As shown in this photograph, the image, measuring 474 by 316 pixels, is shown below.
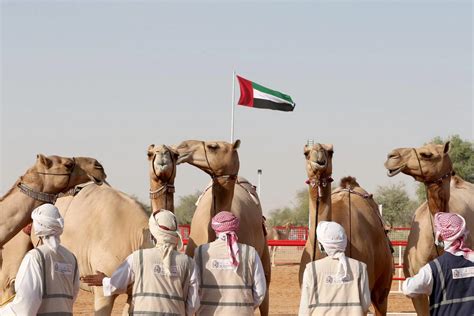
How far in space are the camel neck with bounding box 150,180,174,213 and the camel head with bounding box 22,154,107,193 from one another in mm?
887

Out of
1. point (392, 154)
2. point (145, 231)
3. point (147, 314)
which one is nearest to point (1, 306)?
point (147, 314)

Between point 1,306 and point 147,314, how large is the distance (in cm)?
A: 120

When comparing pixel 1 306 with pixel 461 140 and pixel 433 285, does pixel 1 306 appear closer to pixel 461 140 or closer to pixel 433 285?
pixel 433 285

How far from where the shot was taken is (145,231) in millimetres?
10672

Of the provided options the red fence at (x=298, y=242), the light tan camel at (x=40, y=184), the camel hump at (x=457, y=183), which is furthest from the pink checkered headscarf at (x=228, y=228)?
the red fence at (x=298, y=242)

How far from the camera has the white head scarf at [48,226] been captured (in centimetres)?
805

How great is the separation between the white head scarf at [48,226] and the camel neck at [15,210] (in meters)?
2.32

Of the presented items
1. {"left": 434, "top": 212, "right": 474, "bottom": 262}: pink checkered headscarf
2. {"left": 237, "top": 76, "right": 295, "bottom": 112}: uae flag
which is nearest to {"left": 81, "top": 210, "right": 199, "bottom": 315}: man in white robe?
{"left": 434, "top": 212, "right": 474, "bottom": 262}: pink checkered headscarf

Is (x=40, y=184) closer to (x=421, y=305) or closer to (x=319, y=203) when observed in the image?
(x=319, y=203)

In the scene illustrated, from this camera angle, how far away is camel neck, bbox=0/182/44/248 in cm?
1041

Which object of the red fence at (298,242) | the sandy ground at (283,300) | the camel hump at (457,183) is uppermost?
the camel hump at (457,183)

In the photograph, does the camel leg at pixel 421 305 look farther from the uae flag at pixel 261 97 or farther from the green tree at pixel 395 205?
the green tree at pixel 395 205

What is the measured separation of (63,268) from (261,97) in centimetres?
842

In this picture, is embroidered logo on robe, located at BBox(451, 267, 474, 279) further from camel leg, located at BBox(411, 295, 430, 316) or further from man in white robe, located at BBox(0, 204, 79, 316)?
camel leg, located at BBox(411, 295, 430, 316)
